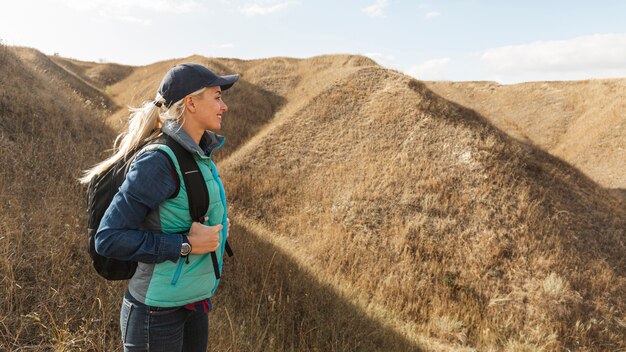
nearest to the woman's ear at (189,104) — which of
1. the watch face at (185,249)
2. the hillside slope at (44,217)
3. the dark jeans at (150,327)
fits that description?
the watch face at (185,249)

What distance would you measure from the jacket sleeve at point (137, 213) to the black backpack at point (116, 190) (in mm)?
100

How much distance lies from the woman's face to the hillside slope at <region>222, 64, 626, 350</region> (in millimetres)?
6389

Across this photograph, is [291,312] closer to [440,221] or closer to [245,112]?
[440,221]

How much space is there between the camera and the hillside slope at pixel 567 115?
24.1 m

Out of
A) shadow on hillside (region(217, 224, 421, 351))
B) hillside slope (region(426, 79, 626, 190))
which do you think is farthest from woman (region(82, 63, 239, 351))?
hillside slope (region(426, 79, 626, 190))

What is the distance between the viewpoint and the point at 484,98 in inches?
1451

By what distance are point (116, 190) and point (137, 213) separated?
0.28m

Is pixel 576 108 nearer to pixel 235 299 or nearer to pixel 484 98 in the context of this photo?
pixel 484 98

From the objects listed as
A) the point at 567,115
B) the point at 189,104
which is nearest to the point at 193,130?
the point at 189,104

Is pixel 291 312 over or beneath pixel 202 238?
beneath

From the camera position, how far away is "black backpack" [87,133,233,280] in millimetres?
2305

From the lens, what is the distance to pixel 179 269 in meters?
2.36

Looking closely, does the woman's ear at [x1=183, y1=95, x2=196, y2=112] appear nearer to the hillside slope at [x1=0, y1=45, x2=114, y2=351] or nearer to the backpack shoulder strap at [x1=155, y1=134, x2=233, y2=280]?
the backpack shoulder strap at [x1=155, y1=134, x2=233, y2=280]

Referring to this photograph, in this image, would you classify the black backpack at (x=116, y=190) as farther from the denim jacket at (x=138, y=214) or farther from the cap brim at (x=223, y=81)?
the cap brim at (x=223, y=81)
